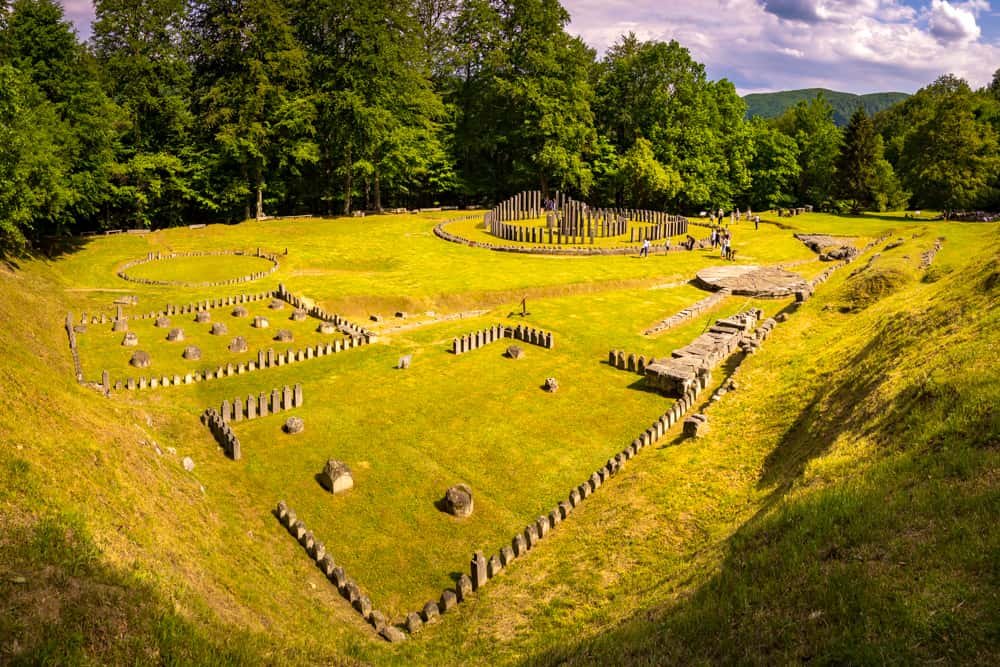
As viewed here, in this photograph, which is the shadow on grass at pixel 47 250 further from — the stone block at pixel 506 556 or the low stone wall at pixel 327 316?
the stone block at pixel 506 556

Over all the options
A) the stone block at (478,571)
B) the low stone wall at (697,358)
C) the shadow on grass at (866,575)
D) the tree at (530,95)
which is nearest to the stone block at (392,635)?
the stone block at (478,571)

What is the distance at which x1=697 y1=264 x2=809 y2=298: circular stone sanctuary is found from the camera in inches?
1554

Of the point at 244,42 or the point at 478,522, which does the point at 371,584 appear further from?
the point at 244,42

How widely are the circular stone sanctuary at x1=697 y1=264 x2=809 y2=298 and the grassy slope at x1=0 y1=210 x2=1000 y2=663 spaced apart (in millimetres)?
14267

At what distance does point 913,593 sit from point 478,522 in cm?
1093

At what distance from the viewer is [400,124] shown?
222ft

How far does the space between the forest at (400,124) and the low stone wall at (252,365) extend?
2287 cm

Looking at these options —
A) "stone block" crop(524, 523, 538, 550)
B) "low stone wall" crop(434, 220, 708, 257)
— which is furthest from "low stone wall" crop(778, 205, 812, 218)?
"stone block" crop(524, 523, 538, 550)

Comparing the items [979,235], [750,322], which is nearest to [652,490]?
[750,322]

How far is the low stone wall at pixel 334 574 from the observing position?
43.3 feet

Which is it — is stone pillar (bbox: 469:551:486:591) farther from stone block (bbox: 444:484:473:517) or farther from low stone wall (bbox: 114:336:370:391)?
low stone wall (bbox: 114:336:370:391)

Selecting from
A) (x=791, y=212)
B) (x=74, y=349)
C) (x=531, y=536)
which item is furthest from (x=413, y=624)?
(x=791, y=212)

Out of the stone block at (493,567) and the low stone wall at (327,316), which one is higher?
the low stone wall at (327,316)

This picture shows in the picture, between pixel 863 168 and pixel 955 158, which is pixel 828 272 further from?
pixel 863 168
